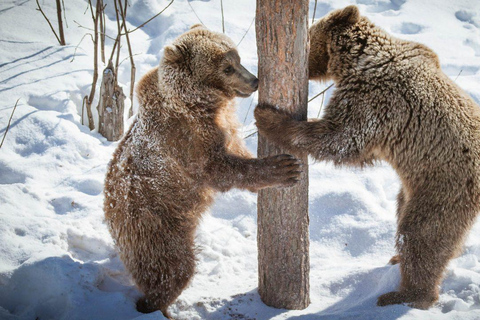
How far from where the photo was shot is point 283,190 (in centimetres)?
321

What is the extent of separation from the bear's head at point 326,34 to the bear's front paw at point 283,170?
966 mm

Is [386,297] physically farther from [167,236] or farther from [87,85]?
[87,85]

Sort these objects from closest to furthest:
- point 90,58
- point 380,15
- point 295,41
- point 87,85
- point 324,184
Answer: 1. point 295,41
2. point 324,184
3. point 87,85
4. point 90,58
5. point 380,15

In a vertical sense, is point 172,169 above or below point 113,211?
above

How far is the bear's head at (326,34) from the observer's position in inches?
138

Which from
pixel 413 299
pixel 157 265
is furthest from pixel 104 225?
pixel 413 299

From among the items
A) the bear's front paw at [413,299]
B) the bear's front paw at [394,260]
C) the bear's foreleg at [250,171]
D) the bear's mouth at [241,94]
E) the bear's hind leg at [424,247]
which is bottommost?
the bear's front paw at [394,260]

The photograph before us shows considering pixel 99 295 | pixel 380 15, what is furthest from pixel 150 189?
pixel 380 15

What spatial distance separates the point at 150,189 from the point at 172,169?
0.76 feet

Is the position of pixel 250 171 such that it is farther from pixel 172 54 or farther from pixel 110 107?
pixel 110 107

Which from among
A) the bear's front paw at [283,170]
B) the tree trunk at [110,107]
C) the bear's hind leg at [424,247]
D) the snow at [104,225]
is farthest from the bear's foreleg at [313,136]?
the tree trunk at [110,107]

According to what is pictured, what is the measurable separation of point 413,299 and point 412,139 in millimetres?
1216

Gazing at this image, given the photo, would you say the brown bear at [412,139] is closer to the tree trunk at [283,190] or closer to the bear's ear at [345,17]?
the tree trunk at [283,190]

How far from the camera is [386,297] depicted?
3.27 meters
